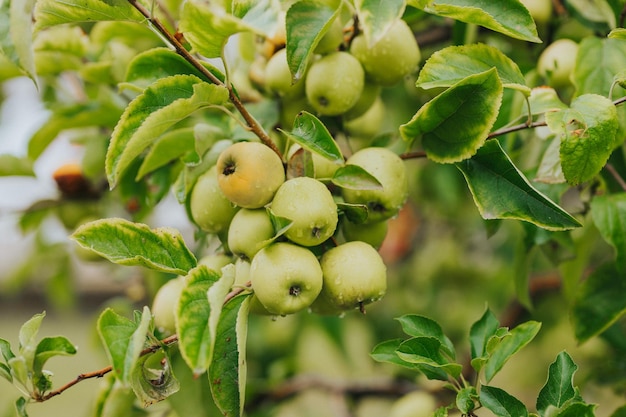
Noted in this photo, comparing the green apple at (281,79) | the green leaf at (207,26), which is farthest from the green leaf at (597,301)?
the green leaf at (207,26)

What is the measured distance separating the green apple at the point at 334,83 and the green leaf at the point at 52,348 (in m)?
0.34

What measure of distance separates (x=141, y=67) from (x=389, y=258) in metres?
1.39

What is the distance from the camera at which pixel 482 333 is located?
0.68 meters

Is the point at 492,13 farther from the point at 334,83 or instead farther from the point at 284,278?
the point at 284,278

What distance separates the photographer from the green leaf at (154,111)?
564 millimetres

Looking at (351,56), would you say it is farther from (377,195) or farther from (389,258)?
(389,258)

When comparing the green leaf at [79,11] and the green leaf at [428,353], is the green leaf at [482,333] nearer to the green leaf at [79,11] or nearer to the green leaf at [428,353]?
the green leaf at [428,353]

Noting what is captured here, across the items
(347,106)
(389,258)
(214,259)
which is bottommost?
(389,258)

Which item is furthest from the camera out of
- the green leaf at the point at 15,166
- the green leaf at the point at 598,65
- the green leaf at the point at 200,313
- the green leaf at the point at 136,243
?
the green leaf at the point at 15,166

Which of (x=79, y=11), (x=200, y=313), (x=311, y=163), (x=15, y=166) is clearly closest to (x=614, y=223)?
(x=311, y=163)

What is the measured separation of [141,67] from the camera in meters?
0.68

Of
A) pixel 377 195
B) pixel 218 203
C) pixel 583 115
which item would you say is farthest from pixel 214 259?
pixel 583 115

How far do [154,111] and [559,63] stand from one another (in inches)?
19.3

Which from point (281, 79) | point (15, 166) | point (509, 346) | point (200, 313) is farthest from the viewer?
point (15, 166)
